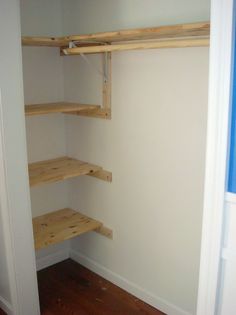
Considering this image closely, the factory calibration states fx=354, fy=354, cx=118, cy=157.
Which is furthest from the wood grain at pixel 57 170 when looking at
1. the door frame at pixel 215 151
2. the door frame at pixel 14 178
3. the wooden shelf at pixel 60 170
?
the door frame at pixel 215 151

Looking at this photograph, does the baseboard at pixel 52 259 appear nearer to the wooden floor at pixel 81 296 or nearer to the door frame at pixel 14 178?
the wooden floor at pixel 81 296

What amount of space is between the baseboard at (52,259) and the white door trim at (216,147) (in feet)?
5.78

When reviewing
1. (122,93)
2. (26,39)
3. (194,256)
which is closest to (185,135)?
(122,93)

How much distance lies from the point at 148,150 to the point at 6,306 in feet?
4.57

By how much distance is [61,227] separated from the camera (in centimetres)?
266

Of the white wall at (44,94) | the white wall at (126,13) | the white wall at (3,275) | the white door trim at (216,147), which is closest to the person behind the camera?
the white door trim at (216,147)

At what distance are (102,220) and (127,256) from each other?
334mm

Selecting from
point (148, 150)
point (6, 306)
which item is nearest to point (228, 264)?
point (148, 150)

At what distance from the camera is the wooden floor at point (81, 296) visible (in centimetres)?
242

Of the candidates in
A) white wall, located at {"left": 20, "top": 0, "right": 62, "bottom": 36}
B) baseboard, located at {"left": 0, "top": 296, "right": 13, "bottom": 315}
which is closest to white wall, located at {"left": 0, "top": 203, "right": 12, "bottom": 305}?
baseboard, located at {"left": 0, "top": 296, "right": 13, "bottom": 315}

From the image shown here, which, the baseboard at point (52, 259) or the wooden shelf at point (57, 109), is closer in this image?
the wooden shelf at point (57, 109)

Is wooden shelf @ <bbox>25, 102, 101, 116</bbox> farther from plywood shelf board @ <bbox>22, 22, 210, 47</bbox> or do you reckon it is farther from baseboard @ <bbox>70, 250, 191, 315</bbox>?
baseboard @ <bbox>70, 250, 191, 315</bbox>

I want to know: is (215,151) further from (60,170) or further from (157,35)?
(60,170)

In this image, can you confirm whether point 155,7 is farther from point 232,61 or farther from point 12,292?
point 12,292
